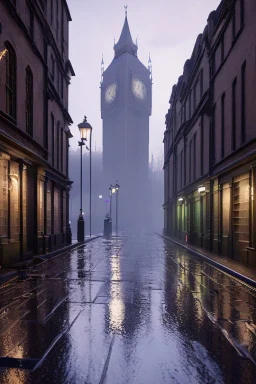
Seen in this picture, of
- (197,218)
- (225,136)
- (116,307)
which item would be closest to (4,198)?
(116,307)

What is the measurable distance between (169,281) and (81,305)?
3.81 metres

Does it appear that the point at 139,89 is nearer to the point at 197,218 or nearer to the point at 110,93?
the point at 110,93

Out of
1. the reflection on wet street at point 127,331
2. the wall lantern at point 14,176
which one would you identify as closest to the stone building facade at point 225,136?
the reflection on wet street at point 127,331

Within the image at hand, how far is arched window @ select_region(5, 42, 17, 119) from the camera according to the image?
14496 mm

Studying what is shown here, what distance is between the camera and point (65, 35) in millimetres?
28375

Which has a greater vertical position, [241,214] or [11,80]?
[11,80]

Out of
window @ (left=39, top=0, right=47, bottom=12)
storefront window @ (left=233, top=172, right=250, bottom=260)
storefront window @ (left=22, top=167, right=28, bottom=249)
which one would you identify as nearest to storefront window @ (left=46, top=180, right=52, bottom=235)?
storefront window @ (left=22, top=167, right=28, bottom=249)

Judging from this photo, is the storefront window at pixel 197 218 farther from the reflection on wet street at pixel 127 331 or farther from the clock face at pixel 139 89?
the clock face at pixel 139 89

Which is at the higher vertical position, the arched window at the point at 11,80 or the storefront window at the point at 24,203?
the arched window at the point at 11,80

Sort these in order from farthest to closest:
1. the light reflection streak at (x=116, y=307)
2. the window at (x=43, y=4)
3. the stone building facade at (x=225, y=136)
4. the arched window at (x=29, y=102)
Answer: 1. the window at (x=43, y=4)
2. the arched window at (x=29, y=102)
3. the stone building facade at (x=225, y=136)
4. the light reflection streak at (x=116, y=307)

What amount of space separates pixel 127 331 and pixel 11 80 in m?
12.0

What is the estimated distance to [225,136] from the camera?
1888cm

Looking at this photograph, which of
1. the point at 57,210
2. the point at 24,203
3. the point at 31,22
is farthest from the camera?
the point at 57,210

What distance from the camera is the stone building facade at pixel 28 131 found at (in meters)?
13.8
